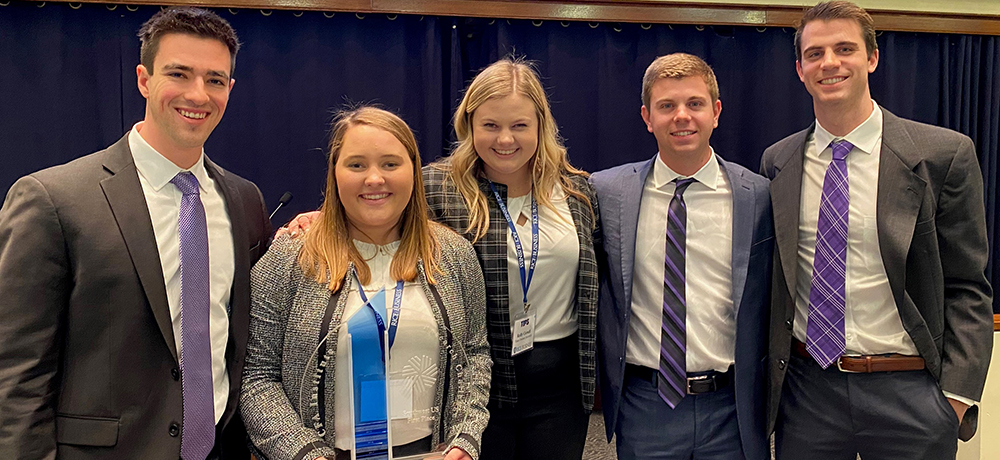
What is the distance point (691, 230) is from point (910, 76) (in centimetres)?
354

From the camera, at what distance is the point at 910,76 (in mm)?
4301

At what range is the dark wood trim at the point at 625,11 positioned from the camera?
144 inches

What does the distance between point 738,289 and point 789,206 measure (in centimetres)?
34

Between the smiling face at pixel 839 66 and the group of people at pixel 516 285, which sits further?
the smiling face at pixel 839 66

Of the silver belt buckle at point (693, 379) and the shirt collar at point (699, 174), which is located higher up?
the shirt collar at point (699, 174)

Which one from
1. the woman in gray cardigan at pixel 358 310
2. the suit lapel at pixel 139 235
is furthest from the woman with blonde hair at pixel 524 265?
the suit lapel at pixel 139 235

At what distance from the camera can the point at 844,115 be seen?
1.94m

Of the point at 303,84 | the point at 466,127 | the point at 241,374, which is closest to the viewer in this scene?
the point at 241,374

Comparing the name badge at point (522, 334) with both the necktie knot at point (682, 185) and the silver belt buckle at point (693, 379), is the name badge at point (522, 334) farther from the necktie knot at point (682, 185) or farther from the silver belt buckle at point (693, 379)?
the necktie knot at point (682, 185)

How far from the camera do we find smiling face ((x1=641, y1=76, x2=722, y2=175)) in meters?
1.87

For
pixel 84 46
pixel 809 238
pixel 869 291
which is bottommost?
pixel 869 291

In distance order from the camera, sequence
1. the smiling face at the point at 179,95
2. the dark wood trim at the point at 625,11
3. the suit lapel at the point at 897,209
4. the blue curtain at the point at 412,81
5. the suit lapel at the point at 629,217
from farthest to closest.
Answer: the dark wood trim at the point at 625,11
the blue curtain at the point at 412,81
the suit lapel at the point at 629,217
the suit lapel at the point at 897,209
the smiling face at the point at 179,95

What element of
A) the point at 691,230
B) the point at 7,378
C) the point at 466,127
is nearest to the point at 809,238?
the point at 691,230

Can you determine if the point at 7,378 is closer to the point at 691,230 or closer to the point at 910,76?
the point at 691,230
